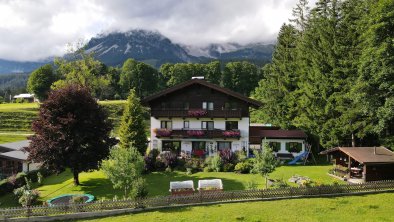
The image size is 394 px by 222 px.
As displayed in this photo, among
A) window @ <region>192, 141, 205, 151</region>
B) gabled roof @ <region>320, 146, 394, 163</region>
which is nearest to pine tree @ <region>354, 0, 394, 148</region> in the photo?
gabled roof @ <region>320, 146, 394, 163</region>

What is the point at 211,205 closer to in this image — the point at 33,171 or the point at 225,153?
the point at 225,153

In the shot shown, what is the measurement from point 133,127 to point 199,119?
876 cm

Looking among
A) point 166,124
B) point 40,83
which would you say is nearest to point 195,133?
point 166,124

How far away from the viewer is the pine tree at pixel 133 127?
1710 inches

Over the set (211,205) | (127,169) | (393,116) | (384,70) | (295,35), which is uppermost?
(295,35)

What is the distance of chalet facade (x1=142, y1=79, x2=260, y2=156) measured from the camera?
46.1 meters

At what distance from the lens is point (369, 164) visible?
3072 cm

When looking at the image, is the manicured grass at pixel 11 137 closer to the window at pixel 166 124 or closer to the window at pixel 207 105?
the window at pixel 166 124

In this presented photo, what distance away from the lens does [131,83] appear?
118625 mm

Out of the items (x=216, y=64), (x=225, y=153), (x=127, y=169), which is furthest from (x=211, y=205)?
(x=216, y=64)

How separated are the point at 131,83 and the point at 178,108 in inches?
2919

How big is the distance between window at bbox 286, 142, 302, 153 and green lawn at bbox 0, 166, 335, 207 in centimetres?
616

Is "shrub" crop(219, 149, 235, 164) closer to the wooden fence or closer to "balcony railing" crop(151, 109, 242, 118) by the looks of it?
"balcony railing" crop(151, 109, 242, 118)

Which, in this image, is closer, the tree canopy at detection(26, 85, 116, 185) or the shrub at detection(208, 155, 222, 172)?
the tree canopy at detection(26, 85, 116, 185)
